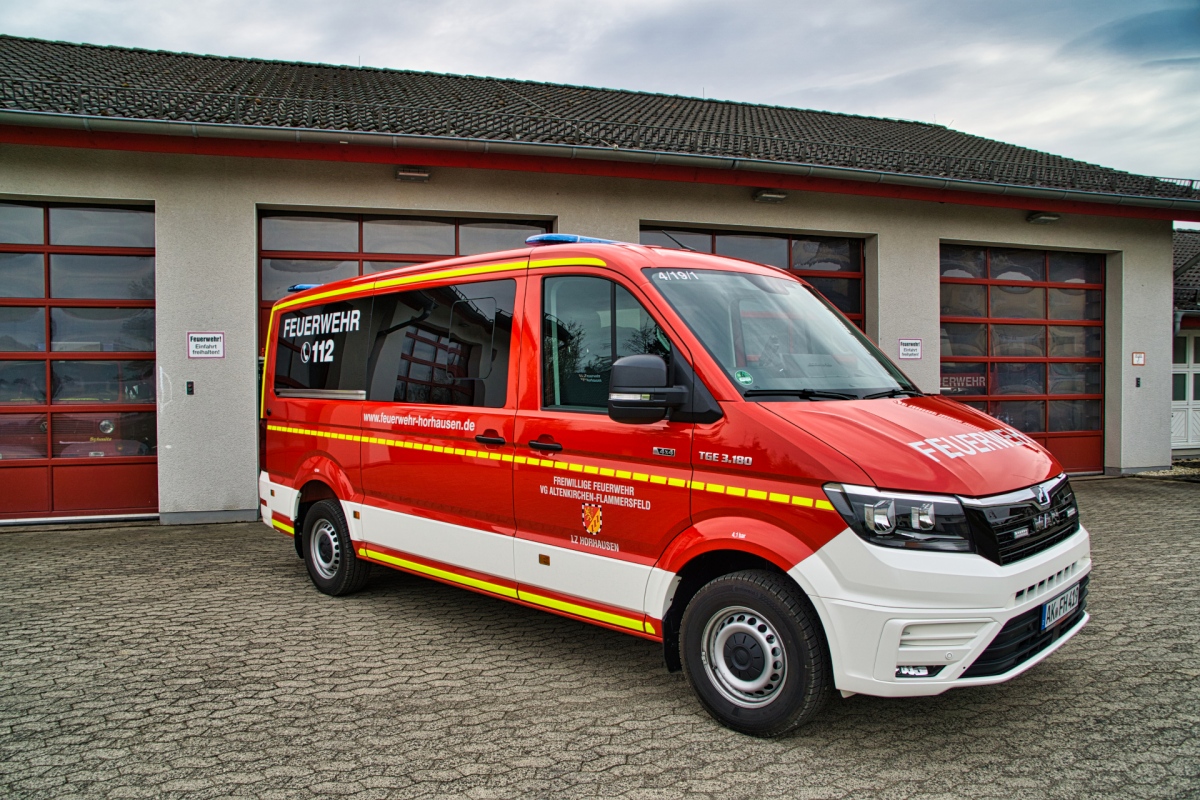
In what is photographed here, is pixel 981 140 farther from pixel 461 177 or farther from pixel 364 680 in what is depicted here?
→ pixel 364 680

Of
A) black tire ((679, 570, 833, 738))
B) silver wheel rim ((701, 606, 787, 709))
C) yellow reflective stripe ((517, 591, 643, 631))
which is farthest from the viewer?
yellow reflective stripe ((517, 591, 643, 631))

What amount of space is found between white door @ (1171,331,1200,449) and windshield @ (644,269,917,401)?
16.2m

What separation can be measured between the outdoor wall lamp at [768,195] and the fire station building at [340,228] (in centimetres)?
4

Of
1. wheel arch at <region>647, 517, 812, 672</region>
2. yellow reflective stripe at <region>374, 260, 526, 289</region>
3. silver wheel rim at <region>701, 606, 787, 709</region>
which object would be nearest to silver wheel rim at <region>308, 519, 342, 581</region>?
yellow reflective stripe at <region>374, 260, 526, 289</region>

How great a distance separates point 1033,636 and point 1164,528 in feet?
20.4

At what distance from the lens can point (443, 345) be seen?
5.04 meters

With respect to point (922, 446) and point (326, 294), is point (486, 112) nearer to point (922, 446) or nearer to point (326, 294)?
point (326, 294)

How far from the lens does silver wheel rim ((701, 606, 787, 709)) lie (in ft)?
11.1

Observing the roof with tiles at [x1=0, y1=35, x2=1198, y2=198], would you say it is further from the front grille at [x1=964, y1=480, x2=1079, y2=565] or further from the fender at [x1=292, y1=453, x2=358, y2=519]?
the front grille at [x1=964, y1=480, x2=1079, y2=565]

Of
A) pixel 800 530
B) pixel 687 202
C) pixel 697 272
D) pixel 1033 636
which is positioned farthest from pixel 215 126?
pixel 1033 636

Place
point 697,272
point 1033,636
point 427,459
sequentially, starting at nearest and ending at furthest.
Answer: point 1033,636
point 697,272
point 427,459

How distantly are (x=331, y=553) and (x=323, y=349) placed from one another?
5.01 feet

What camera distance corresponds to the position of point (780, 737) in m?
3.48

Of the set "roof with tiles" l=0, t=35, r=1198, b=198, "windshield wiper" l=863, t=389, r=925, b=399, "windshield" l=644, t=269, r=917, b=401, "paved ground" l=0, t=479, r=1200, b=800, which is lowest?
"paved ground" l=0, t=479, r=1200, b=800
